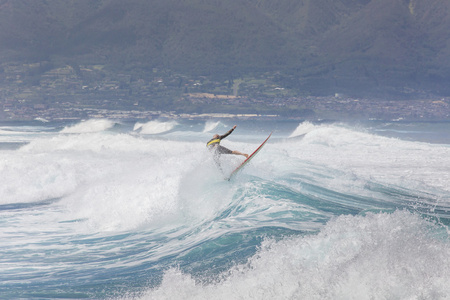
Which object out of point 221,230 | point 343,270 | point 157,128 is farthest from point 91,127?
point 343,270

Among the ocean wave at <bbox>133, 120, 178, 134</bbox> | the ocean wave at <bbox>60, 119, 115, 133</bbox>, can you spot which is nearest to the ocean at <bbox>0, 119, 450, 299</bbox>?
the ocean wave at <bbox>133, 120, 178, 134</bbox>

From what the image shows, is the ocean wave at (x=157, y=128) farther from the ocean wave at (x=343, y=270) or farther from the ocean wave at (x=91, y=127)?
the ocean wave at (x=343, y=270)

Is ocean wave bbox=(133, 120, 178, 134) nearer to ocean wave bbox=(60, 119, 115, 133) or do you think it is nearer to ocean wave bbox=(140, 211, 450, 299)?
ocean wave bbox=(60, 119, 115, 133)

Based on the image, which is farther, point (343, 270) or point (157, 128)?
point (157, 128)

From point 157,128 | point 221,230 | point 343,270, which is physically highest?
point 343,270

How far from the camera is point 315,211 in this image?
12602 mm

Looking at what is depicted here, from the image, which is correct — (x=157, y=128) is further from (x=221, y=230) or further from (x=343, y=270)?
(x=343, y=270)

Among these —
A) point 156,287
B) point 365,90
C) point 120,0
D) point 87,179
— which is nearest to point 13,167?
point 87,179

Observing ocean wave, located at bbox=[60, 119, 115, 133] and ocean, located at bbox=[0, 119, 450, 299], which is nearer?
ocean, located at bbox=[0, 119, 450, 299]

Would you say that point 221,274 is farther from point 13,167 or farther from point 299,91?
point 299,91

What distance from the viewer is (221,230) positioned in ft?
37.4

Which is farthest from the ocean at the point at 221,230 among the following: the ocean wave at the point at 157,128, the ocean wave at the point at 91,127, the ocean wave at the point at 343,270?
the ocean wave at the point at 91,127

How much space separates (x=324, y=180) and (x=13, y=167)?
12.1 m

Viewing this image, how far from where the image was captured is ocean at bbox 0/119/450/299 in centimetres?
734
